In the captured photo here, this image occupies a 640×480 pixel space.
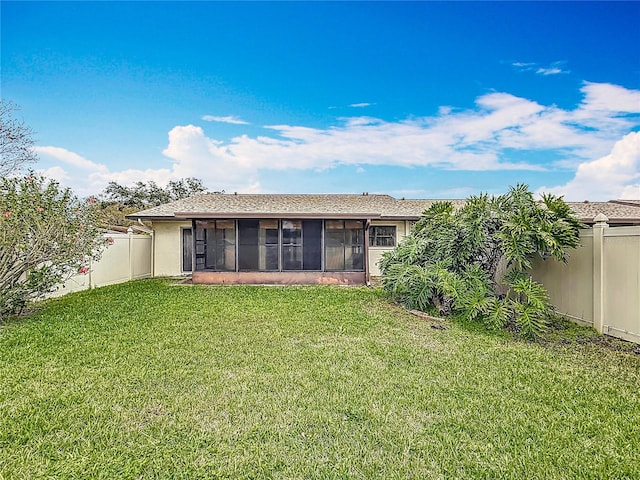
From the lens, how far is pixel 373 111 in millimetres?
15922

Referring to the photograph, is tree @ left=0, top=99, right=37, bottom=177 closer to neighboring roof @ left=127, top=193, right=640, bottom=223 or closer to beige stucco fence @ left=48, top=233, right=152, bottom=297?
neighboring roof @ left=127, top=193, right=640, bottom=223

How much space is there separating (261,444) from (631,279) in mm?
5698

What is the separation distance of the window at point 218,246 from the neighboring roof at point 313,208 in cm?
51

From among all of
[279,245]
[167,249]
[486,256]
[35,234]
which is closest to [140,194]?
[167,249]

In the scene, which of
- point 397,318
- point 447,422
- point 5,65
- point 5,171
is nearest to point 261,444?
point 447,422

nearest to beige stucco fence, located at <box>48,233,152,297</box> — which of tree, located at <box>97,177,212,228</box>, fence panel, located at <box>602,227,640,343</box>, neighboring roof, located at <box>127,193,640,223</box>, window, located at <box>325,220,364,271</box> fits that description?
neighboring roof, located at <box>127,193,640,223</box>

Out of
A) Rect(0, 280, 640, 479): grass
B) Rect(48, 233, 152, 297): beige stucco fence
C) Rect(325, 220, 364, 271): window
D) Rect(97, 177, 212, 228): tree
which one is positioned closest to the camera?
Rect(0, 280, 640, 479): grass

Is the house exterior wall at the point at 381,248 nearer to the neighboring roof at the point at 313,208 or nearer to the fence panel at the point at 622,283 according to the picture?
the neighboring roof at the point at 313,208

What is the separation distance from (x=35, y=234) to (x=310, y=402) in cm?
638

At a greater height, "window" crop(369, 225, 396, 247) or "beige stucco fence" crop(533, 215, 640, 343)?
"window" crop(369, 225, 396, 247)

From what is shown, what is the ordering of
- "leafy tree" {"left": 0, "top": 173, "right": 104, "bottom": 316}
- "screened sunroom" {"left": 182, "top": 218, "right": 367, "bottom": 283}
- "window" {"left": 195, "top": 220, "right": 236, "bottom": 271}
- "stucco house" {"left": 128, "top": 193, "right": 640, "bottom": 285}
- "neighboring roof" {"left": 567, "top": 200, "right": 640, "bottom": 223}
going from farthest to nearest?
"neighboring roof" {"left": 567, "top": 200, "right": 640, "bottom": 223} < "window" {"left": 195, "top": 220, "right": 236, "bottom": 271} < "screened sunroom" {"left": 182, "top": 218, "right": 367, "bottom": 283} < "stucco house" {"left": 128, "top": 193, "right": 640, "bottom": 285} < "leafy tree" {"left": 0, "top": 173, "right": 104, "bottom": 316}

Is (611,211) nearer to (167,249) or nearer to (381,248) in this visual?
(381,248)

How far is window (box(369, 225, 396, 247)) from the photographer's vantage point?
48.3ft

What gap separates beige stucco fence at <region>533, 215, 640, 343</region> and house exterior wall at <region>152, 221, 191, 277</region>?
40.7 ft
